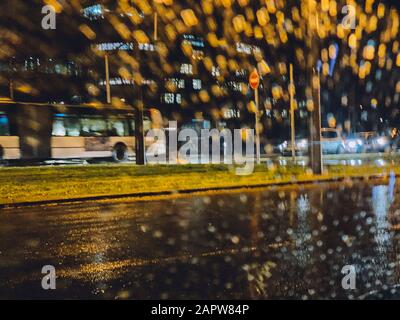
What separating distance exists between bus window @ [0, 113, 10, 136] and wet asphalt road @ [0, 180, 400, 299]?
14.6 metres

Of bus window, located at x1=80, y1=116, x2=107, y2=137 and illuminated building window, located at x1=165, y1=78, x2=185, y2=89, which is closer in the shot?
bus window, located at x1=80, y1=116, x2=107, y2=137

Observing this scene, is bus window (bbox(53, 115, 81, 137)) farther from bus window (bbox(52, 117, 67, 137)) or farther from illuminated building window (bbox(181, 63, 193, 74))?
illuminated building window (bbox(181, 63, 193, 74))

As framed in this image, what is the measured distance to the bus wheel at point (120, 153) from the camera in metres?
29.8

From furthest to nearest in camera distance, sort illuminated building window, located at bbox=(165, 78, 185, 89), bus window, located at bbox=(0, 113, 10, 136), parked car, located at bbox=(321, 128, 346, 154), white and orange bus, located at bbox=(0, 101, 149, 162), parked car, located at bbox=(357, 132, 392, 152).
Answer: illuminated building window, located at bbox=(165, 78, 185, 89) < parked car, located at bbox=(357, 132, 392, 152) < parked car, located at bbox=(321, 128, 346, 154) < white and orange bus, located at bbox=(0, 101, 149, 162) < bus window, located at bbox=(0, 113, 10, 136)

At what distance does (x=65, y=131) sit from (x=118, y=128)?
132 inches

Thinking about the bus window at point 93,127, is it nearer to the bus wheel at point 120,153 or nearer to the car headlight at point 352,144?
the bus wheel at point 120,153

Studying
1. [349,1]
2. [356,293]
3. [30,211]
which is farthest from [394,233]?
[349,1]

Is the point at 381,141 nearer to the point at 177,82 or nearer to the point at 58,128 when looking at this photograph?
the point at 58,128

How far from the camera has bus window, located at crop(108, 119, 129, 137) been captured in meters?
29.8

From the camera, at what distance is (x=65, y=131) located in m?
28.0

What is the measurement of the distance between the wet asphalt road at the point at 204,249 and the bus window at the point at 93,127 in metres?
16.3

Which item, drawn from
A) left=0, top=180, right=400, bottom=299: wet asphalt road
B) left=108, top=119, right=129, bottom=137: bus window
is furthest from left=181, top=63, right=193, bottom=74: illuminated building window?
left=0, top=180, right=400, bottom=299: wet asphalt road

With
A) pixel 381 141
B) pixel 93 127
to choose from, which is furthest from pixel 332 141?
pixel 93 127

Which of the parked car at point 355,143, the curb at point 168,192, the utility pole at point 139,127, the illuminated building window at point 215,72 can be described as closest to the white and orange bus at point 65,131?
the utility pole at point 139,127
